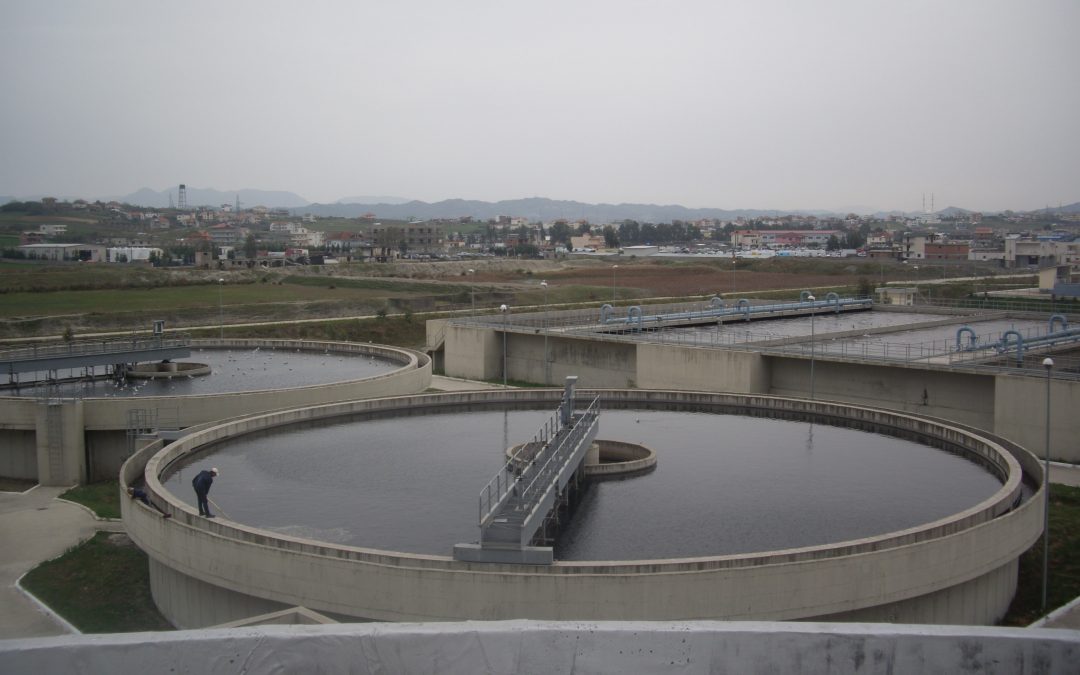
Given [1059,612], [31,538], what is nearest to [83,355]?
[31,538]

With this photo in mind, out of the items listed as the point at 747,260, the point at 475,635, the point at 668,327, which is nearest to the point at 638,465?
the point at 475,635

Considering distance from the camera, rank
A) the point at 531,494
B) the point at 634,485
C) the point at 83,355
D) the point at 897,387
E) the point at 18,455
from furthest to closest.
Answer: the point at 897,387 < the point at 83,355 < the point at 18,455 < the point at 634,485 < the point at 531,494

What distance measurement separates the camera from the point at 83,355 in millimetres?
34125

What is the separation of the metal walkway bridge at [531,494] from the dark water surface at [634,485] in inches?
29.2

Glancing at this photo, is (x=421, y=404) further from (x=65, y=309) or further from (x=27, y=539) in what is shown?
(x=65, y=309)

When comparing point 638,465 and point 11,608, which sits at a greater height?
point 638,465

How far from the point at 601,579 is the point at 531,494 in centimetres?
311

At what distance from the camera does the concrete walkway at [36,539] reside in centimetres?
1738

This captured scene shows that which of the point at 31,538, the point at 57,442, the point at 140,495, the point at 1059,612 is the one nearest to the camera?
the point at 1059,612

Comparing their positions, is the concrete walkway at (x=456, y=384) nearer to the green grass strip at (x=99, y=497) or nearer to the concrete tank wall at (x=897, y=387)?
the concrete tank wall at (x=897, y=387)

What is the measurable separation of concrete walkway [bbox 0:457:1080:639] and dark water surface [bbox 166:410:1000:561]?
10.4 feet

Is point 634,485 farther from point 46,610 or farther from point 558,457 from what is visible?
point 46,610

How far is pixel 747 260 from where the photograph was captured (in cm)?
12381

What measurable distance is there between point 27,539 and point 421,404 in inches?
421
